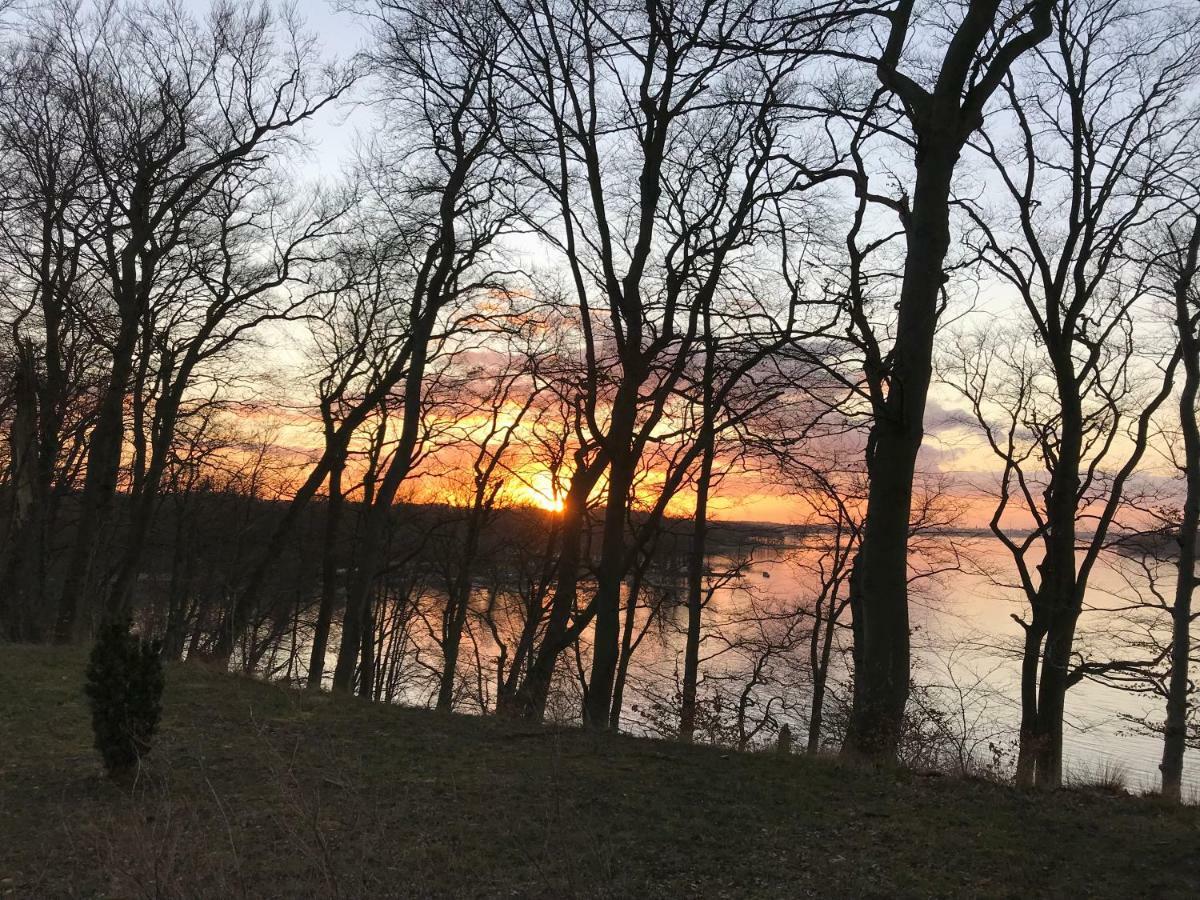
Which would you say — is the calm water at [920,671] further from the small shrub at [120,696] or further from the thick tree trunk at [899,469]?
the small shrub at [120,696]

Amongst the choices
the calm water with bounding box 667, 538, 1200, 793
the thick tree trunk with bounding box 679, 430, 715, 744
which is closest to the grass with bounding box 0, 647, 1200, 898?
the thick tree trunk with bounding box 679, 430, 715, 744

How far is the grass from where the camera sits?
14.0 ft

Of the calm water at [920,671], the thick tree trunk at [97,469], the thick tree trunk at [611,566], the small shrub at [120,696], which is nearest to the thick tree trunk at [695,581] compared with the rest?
the calm water at [920,671]

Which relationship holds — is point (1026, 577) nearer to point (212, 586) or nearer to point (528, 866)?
point (528, 866)

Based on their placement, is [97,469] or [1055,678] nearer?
[1055,678]

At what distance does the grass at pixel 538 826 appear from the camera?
4.26 metres

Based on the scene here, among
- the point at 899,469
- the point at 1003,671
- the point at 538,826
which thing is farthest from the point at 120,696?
the point at 1003,671

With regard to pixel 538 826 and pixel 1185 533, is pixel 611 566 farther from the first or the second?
pixel 1185 533

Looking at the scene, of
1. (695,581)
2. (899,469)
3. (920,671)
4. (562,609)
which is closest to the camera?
(899,469)

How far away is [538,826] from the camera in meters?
5.20

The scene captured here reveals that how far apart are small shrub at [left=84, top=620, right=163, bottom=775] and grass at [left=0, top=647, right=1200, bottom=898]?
0.26 metres

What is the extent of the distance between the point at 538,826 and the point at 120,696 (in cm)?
321

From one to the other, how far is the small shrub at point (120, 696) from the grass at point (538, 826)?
0.85 feet

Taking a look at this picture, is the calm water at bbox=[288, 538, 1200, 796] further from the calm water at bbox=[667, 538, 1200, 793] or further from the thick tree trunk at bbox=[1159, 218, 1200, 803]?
the thick tree trunk at bbox=[1159, 218, 1200, 803]
